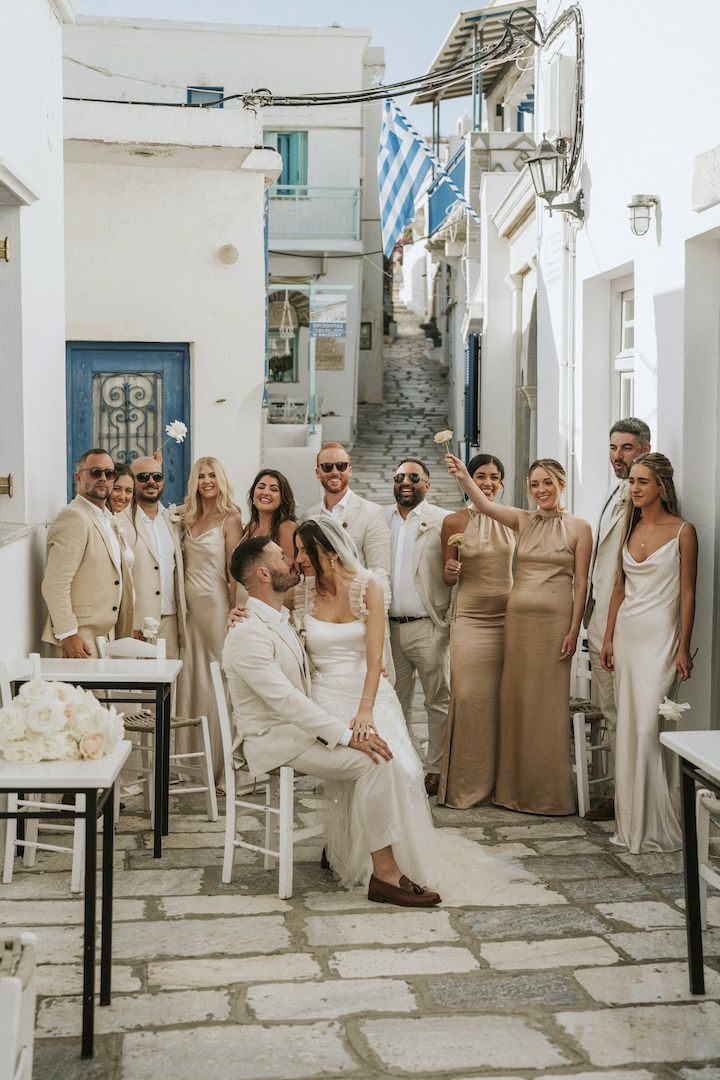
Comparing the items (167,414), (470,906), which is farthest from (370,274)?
(470,906)

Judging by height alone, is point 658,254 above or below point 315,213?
below

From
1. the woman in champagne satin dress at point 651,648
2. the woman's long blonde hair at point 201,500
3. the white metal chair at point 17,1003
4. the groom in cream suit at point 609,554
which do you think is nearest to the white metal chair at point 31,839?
the white metal chair at point 17,1003

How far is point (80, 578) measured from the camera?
672 centimetres

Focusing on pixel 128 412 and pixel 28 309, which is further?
pixel 128 412

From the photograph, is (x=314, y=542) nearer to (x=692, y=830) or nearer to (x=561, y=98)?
(x=692, y=830)

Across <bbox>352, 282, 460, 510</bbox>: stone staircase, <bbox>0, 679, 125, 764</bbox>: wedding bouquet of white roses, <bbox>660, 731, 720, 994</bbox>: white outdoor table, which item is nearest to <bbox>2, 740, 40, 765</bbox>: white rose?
<bbox>0, 679, 125, 764</bbox>: wedding bouquet of white roses

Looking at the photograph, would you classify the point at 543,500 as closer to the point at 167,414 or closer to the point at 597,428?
the point at 597,428

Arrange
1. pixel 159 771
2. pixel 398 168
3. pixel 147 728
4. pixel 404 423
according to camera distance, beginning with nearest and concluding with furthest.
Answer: pixel 159 771, pixel 147 728, pixel 398 168, pixel 404 423

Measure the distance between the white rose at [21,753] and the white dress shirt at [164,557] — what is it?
3196 millimetres

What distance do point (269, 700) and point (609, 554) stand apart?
2101 millimetres

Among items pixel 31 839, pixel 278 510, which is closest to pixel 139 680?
pixel 31 839

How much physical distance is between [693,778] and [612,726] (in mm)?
2362

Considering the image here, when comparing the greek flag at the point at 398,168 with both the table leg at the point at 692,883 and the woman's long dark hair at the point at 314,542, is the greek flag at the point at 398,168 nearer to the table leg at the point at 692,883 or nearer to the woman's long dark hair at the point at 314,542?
the woman's long dark hair at the point at 314,542

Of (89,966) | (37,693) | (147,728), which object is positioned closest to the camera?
(89,966)
